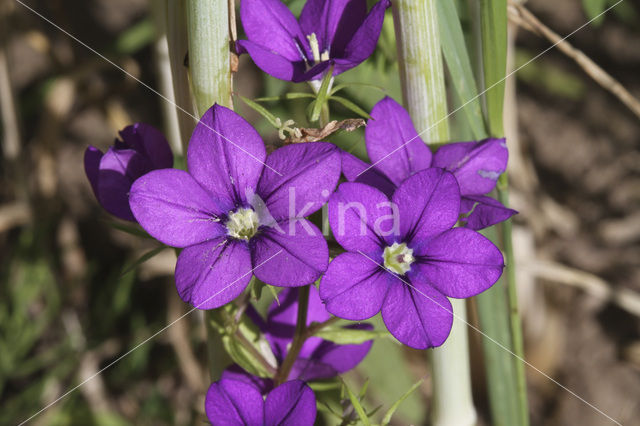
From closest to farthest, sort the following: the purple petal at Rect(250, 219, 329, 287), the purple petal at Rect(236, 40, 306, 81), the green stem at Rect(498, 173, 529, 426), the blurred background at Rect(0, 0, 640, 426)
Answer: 1. the purple petal at Rect(250, 219, 329, 287)
2. the purple petal at Rect(236, 40, 306, 81)
3. the green stem at Rect(498, 173, 529, 426)
4. the blurred background at Rect(0, 0, 640, 426)

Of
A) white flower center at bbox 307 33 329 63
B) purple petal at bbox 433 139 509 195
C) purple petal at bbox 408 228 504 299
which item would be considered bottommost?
purple petal at bbox 408 228 504 299

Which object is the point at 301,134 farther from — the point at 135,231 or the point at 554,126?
the point at 554,126

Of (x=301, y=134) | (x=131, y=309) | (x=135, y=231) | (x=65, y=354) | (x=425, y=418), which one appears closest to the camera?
(x=301, y=134)

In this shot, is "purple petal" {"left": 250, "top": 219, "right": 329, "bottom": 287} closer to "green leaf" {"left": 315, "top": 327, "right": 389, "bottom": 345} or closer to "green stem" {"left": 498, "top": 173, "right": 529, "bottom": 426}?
"green leaf" {"left": 315, "top": 327, "right": 389, "bottom": 345}

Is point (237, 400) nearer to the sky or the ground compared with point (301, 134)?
nearer to the ground

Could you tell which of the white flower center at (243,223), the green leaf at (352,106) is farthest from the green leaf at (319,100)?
the white flower center at (243,223)

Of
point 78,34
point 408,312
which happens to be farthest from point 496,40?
point 78,34

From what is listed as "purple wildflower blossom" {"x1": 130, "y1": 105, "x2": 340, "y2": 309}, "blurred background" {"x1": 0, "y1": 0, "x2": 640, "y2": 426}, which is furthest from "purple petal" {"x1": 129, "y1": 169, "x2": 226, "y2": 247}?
"blurred background" {"x1": 0, "y1": 0, "x2": 640, "y2": 426}

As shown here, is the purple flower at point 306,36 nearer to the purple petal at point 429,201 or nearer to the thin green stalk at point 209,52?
the thin green stalk at point 209,52
